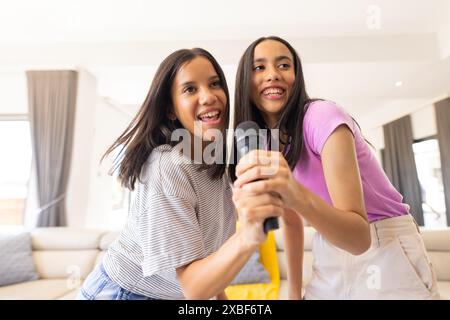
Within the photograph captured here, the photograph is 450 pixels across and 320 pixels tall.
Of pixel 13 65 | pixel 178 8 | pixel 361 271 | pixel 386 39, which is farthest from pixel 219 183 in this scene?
pixel 13 65

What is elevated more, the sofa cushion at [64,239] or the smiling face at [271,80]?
the smiling face at [271,80]

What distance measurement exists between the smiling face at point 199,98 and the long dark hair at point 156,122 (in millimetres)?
12

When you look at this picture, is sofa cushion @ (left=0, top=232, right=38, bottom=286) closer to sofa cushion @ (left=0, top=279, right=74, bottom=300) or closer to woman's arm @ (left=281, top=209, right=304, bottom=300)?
sofa cushion @ (left=0, top=279, right=74, bottom=300)

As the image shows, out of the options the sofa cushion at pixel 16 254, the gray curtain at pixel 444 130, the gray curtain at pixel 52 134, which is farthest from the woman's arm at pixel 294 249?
the gray curtain at pixel 444 130

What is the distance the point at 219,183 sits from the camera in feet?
1.37

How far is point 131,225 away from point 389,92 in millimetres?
1511

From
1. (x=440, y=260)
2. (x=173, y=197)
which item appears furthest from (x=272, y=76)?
(x=440, y=260)

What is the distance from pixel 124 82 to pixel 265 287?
1132 mm

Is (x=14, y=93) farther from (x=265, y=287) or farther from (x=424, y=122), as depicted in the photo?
(x=424, y=122)

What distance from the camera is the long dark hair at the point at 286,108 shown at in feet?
1.30

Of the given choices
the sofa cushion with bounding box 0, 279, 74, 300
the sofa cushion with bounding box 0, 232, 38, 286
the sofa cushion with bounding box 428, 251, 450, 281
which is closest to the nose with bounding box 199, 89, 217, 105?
the sofa cushion with bounding box 0, 279, 74, 300

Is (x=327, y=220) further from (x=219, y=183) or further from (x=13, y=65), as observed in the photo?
(x=13, y=65)

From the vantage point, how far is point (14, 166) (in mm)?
1226

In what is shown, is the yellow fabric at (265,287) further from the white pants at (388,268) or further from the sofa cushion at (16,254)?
the sofa cushion at (16,254)
